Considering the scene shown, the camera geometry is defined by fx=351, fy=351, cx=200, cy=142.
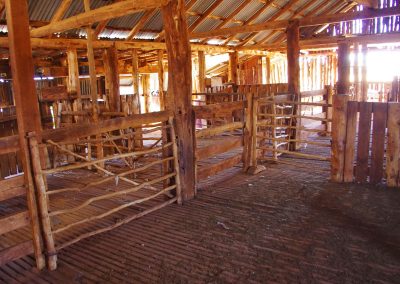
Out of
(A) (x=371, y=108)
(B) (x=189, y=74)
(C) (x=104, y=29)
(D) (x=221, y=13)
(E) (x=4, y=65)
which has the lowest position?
(A) (x=371, y=108)

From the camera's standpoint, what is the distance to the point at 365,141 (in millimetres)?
5613

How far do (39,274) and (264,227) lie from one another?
2.54m

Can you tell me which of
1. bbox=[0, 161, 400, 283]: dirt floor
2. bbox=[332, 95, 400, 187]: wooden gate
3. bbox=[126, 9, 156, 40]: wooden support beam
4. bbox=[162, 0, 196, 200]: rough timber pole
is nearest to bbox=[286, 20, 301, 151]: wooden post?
bbox=[332, 95, 400, 187]: wooden gate

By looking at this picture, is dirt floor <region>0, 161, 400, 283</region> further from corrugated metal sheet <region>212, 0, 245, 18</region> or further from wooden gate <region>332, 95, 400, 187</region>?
corrugated metal sheet <region>212, 0, 245, 18</region>

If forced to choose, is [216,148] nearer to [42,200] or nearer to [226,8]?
[42,200]

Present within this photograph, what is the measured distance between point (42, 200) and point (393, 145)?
4.94 meters

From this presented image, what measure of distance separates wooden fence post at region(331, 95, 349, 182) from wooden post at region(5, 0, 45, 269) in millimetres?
4493

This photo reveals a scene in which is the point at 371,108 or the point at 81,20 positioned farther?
the point at 81,20

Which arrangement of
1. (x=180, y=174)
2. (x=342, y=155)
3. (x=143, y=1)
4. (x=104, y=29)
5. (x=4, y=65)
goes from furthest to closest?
1. (x=4, y=65)
2. (x=104, y=29)
3. (x=342, y=155)
4. (x=180, y=174)
5. (x=143, y=1)

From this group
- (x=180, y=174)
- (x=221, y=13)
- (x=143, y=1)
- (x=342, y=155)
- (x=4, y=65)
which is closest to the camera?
(x=143, y=1)

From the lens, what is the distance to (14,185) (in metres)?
3.86

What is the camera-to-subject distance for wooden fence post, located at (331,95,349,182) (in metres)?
5.77

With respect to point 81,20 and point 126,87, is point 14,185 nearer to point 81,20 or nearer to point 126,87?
point 81,20

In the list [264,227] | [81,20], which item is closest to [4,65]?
[81,20]
